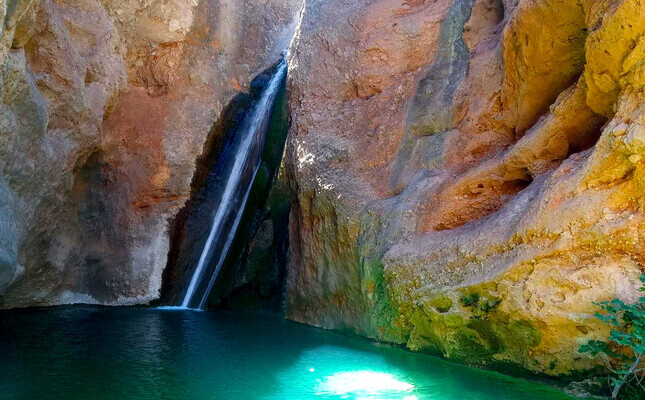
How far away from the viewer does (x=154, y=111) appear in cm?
1329

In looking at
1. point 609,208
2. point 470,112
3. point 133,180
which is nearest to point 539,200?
point 609,208

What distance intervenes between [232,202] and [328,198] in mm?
3880

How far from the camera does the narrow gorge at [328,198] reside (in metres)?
5.82

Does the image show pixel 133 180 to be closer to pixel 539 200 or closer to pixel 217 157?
pixel 217 157

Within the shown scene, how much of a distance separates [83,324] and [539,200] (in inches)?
288

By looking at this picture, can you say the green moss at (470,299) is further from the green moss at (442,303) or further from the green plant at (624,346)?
the green plant at (624,346)

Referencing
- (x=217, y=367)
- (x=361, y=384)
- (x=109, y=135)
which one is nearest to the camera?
(x=361, y=384)

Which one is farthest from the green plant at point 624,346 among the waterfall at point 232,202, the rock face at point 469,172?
the waterfall at point 232,202

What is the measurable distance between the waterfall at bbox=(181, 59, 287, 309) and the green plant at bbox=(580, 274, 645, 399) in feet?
27.8

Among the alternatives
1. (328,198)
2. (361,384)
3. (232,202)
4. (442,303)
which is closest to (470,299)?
(442,303)

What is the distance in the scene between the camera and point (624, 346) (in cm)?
537

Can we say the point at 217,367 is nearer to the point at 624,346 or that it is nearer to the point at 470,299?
the point at 470,299

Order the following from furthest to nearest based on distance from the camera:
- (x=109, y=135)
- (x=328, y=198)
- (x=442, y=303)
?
(x=109, y=135) → (x=328, y=198) → (x=442, y=303)

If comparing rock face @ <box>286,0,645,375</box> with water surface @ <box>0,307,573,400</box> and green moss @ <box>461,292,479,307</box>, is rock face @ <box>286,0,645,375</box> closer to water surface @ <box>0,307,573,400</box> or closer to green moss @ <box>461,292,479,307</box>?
green moss @ <box>461,292,479,307</box>
